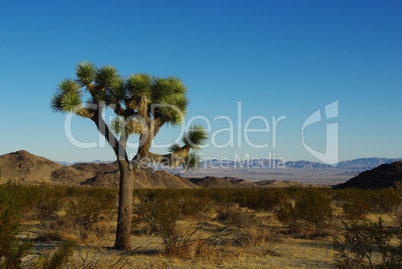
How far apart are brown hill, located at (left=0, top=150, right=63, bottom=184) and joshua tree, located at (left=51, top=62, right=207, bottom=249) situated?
168 feet

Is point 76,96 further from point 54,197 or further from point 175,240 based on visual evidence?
point 54,197

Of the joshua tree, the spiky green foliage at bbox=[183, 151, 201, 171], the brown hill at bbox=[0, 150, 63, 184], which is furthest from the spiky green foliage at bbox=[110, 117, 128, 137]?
the brown hill at bbox=[0, 150, 63, 184]

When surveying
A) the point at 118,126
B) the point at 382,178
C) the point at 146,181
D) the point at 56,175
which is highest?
the point at 118,126

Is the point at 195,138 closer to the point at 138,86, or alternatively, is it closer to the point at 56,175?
the point at 138,86

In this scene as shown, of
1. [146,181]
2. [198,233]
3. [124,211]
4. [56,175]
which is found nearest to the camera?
[124,211]

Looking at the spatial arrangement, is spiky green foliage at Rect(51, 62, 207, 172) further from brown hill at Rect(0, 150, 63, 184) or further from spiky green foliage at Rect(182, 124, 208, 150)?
brown hill at Rect(0, 150, 63, 184)

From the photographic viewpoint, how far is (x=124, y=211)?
9.70 m

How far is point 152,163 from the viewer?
34.1 feet

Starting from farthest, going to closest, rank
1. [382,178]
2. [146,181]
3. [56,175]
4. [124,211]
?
[56,175] < [146,181] < [382,178] < [124,211]

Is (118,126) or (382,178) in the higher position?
(118,126)

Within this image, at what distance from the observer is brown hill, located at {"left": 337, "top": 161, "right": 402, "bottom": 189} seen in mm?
45750

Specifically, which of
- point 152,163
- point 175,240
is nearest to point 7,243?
point 175,240

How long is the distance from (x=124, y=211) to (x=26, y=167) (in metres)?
58.8

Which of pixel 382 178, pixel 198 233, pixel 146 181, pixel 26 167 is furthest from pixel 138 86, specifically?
pixel 26 167
